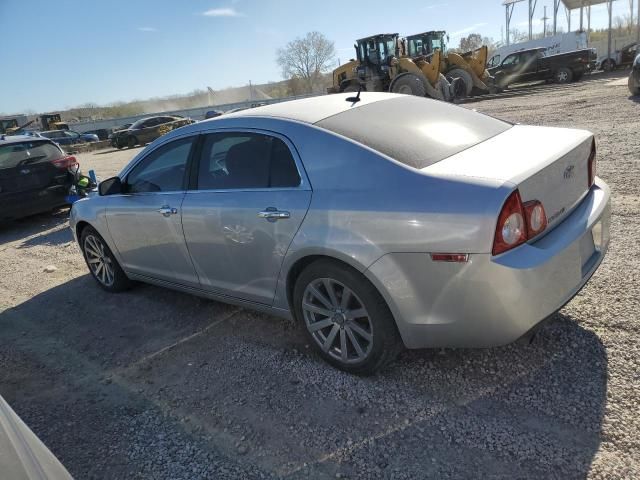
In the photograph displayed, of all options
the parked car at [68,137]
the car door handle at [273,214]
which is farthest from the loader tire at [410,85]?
the parked car at [68,137]

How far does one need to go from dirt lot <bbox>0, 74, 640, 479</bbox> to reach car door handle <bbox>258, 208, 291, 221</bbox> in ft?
3.23

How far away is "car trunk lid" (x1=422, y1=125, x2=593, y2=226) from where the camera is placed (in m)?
2.44

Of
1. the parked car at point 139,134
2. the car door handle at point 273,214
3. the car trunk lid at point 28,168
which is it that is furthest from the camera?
the parked car at point 139,134

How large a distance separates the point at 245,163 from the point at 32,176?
6.56 meters

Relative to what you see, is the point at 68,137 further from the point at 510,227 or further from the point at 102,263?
the point at 510,227

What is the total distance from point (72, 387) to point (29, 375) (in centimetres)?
51

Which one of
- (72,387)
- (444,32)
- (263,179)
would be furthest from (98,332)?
(444,32)

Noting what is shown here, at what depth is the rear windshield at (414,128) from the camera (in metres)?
2.78

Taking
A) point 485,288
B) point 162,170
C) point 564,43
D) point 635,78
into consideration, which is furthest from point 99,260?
point 564,43

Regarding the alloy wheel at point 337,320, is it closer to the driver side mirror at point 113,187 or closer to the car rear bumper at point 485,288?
the car rear bumper at point 485,288

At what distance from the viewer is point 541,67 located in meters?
26.3

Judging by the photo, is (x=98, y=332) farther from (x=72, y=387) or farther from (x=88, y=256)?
(x=88, y=256)

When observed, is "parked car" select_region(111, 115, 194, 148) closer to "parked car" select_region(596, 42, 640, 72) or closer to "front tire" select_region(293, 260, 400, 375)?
"parked car" select_region(596, 42, 640, 72)

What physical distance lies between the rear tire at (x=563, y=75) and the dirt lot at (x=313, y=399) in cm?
2523
